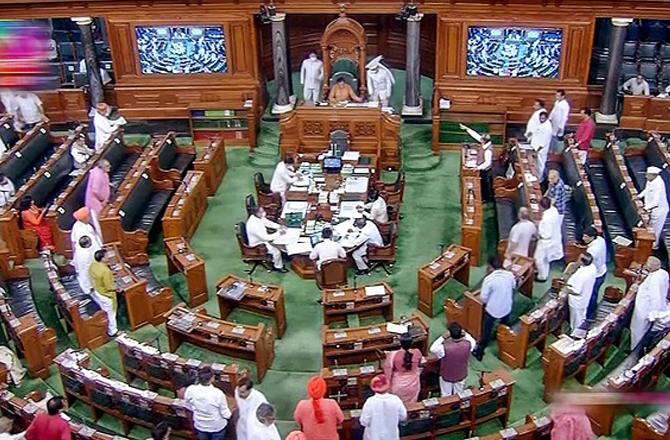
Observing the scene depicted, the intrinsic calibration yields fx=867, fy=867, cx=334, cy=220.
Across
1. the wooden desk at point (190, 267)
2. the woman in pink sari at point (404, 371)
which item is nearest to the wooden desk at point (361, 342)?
the woman in pink sari at point (404, 371)

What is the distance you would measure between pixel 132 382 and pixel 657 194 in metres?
8.28

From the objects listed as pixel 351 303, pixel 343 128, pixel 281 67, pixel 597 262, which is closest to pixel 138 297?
pixel 351 303

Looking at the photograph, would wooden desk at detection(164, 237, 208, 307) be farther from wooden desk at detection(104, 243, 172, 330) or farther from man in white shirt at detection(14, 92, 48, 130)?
man in white shirt at detection(14, 92, 48, 130)

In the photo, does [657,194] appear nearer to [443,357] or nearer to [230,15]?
[443,357]

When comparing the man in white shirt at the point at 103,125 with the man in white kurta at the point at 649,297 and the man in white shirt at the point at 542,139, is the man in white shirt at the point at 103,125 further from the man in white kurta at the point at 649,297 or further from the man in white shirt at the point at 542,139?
the man in white kurta at the point at 649,297

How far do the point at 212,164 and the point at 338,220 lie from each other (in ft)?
10.3

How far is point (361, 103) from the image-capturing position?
17.2 m

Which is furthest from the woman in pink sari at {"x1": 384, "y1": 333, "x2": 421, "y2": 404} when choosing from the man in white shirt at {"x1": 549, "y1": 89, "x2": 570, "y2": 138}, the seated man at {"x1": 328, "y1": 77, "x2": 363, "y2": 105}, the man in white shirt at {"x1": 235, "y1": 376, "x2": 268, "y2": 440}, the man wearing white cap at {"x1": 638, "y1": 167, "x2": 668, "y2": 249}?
the seated man at {"x1": 328, "y1": 77, "x2": 363, "y2": 105}

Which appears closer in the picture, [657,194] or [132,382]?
[132,382]

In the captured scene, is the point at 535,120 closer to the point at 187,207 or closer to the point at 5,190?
the point at 187,207

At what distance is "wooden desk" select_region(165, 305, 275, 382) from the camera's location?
37.2 feet

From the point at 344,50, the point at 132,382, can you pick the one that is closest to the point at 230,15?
the point at 344,50

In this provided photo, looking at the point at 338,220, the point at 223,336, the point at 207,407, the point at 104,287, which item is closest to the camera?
the point at 207,407

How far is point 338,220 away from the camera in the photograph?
14000mm
